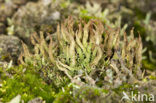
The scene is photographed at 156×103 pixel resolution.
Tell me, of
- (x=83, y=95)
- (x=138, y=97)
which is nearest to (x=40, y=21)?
(x=83, y=95)

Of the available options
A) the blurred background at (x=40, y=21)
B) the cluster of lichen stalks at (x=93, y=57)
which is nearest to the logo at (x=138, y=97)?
the cluster of lichen stalks at (x=93, y=57)

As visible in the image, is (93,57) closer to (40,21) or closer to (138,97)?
(138,97)

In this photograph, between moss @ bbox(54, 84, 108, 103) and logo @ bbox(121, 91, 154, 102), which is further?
logo @ bbox(121, 91, 154, 102)

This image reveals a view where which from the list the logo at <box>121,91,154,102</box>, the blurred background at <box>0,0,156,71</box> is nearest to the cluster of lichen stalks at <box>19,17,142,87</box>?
the logo at <box>121,91,154,102</box>

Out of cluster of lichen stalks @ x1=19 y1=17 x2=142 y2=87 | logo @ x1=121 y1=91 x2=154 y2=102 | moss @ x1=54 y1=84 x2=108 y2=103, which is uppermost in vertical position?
cluster of lichen stalks @ x1=19 y1=17 x2=142 y2=87

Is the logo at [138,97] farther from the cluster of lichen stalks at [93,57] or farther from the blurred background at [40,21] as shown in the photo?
the blurred background at [40,21]

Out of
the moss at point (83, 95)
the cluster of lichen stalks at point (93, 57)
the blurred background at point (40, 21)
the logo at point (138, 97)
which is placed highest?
the blurred background at point (40, 21)

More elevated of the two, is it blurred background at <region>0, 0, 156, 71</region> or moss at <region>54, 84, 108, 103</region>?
blurred background at <region>0, 0, 156, 71</region>

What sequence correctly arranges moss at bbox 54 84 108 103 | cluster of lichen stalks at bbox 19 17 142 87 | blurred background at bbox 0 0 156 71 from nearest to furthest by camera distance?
moss at bbox 54 84 108 103
cluster of lichen stalks at bbox 19 17 142 87
blurred background at bbox 0 0 156 71

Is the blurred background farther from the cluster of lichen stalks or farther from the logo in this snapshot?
the logo

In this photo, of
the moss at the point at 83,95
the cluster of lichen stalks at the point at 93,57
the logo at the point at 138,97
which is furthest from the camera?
the cluster of lichen stalks at the point at 93,57
